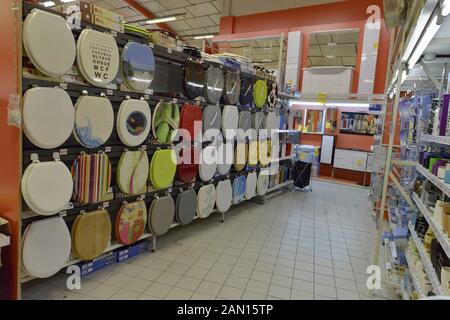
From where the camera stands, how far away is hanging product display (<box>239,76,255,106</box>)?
14.8 ft

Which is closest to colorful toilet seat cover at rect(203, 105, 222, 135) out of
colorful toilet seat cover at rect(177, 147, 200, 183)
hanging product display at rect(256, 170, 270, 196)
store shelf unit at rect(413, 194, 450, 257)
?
colorful toilet seat cover at rect(177, 147, 200, 183)

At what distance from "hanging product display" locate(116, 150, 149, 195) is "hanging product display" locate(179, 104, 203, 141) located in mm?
661

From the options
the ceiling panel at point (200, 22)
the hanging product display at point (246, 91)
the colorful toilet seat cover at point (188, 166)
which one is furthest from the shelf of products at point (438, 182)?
the ceiling panel at point (200, 22)

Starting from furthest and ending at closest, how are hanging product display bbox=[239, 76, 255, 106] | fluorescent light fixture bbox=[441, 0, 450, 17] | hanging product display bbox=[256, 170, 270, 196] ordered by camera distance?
hanging product display bbox=[256, 170, 270, 196]
hanging product display bbox=[239, 76, 255, 106]
fluorescent light fixture bbox=[441, 0, 450, 17]

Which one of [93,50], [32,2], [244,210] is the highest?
[32,2]

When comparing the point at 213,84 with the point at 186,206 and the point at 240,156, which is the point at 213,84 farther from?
the point at 186,206

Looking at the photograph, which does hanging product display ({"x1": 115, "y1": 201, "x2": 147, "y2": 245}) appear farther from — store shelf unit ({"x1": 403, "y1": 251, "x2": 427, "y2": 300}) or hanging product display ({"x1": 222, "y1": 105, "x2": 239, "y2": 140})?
store shelf unit ({"x1": 403, "y1": 251, "x2": 427, "y2": 300})

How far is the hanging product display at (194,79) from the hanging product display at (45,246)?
1.95m

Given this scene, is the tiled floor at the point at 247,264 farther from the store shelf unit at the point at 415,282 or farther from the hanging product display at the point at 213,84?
the hanging product display at the point at 213,84

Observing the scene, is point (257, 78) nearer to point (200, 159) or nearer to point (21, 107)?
point (200, 159)

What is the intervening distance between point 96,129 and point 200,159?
1514 mm

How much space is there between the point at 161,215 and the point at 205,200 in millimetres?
803
